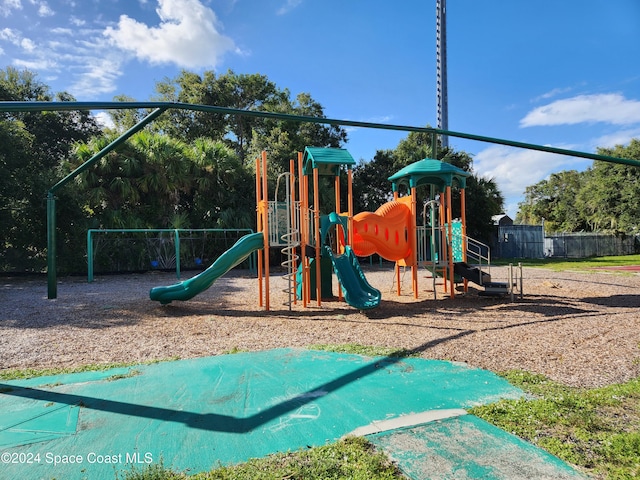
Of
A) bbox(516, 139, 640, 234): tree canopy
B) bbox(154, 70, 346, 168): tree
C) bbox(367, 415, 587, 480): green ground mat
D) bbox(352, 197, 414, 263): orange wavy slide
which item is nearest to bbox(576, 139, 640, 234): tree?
bbox(516, 139, 640, 234): tree canopy

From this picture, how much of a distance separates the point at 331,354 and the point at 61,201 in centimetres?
1587

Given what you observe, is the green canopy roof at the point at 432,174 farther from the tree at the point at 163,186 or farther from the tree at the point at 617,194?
the tree at the point at 617,194

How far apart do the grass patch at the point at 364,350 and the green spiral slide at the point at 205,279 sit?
3.78 meters

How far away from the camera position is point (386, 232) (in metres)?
9.71

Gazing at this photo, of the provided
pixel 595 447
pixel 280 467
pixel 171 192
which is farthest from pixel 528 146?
pixel 171 192

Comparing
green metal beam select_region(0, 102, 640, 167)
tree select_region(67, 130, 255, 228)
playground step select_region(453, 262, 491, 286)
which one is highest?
tree select_region(67, 130, 255, 228)

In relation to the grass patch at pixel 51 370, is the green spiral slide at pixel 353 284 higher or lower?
higher

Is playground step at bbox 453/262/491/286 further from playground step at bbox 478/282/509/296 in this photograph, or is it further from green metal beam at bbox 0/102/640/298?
green metal beam at bbox 0/102/640/298

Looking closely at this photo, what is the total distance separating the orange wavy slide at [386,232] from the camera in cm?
954

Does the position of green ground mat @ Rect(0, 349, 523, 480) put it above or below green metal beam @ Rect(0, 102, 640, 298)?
below


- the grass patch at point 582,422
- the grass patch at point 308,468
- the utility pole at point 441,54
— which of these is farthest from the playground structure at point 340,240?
the utility pole at point 441,54

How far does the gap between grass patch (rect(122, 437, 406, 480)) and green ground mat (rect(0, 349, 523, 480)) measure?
123 mm

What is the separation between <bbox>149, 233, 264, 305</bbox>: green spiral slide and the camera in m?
8.71

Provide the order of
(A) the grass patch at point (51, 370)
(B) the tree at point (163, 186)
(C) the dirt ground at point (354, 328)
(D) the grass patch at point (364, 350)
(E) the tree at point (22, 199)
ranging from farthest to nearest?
1. (B) the tree at point (163, 186)
2. (E) the tree at point (22, 199)
3. (D) the grass patch at point (364, 350)
4. (C) the dirt ground at point (354, 328)
5. (A) the grass patch at point (51, 370)
